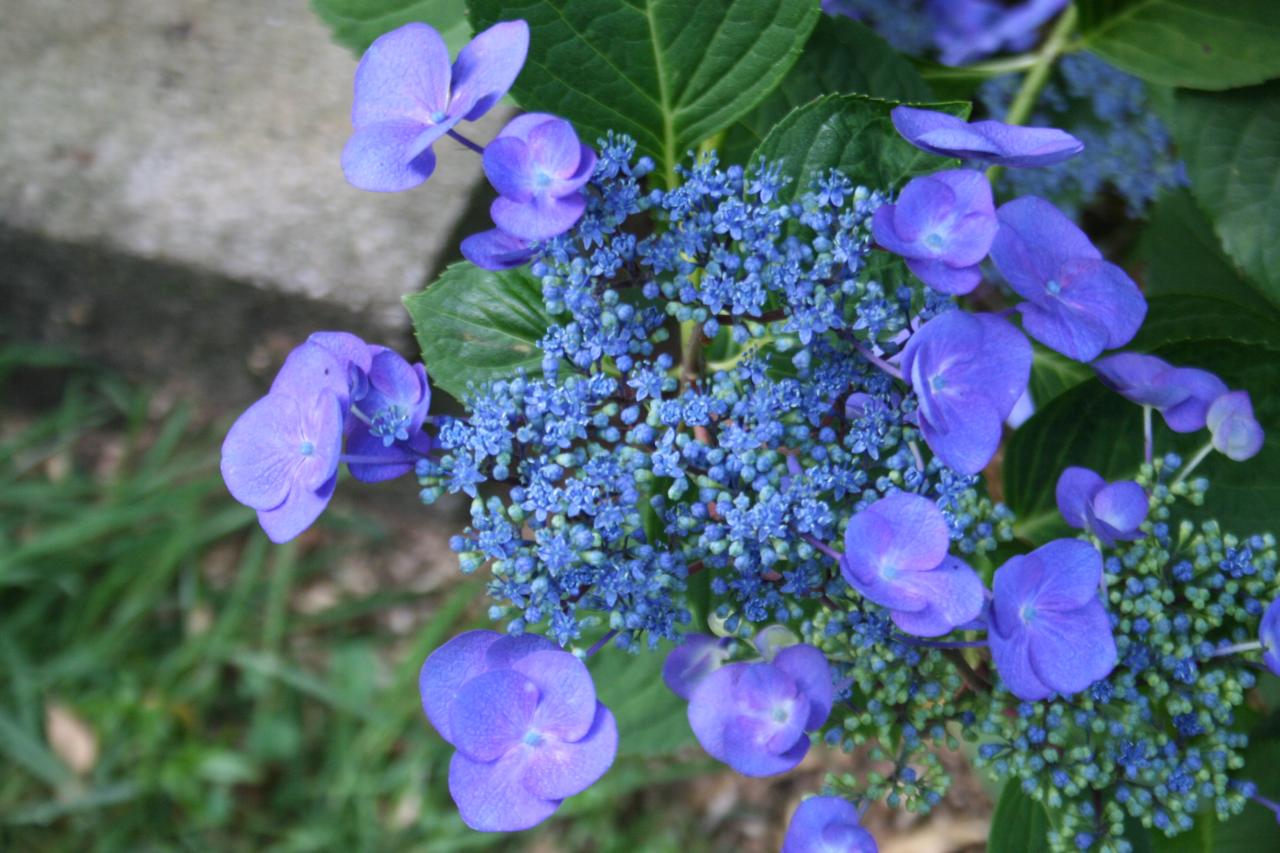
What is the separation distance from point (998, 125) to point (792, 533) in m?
0.28

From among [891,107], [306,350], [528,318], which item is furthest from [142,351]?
[891,107]

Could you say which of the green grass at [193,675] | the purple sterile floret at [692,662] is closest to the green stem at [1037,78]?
the purple sterile floret at [692,662]

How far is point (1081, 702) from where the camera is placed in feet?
2.47

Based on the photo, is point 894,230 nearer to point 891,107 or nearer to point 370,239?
point 891,107

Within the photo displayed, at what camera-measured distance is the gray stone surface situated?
59.7 inches

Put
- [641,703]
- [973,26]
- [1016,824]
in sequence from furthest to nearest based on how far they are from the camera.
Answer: [973,26] < [641,703] < [1016,824]

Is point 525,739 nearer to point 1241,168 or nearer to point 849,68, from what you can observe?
point 849,68

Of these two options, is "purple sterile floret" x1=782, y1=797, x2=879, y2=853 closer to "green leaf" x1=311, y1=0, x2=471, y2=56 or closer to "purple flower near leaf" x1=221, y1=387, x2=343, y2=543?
"purple flower near leaf" x1=221, y1=387, x2=343, y2=543

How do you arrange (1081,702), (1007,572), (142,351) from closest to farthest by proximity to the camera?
(1007,572), (1081,702), (142,351)

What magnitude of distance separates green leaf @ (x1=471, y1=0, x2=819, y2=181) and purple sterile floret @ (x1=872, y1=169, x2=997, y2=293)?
0.24 m

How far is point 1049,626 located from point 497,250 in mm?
386

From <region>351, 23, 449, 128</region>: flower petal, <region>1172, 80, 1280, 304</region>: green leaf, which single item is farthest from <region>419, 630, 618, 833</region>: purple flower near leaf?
<region>1172, 80, 1280, 304</region>: green leaf

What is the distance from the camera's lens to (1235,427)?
2.58 ft

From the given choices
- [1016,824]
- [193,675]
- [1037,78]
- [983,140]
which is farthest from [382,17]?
[193,675]
